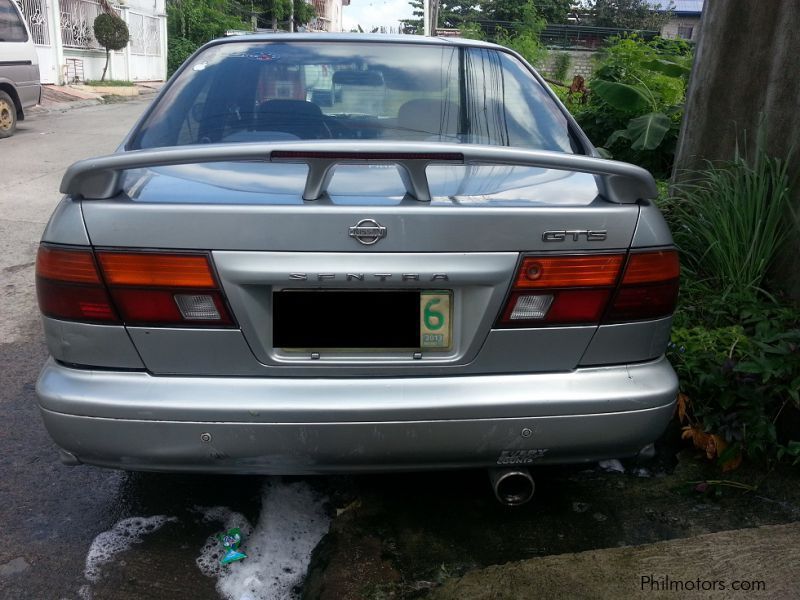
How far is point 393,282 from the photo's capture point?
204 centimetres

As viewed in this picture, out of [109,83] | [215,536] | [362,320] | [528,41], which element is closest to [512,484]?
[362,320]

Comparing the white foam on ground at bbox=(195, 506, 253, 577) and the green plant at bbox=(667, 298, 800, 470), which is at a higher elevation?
the green plant at bbox=(667, 298, 800, 470)

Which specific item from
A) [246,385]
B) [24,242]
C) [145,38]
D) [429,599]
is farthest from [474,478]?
[145,38]

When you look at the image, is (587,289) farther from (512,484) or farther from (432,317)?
(512,484)

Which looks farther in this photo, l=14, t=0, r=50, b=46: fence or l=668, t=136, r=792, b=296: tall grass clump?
l=14, t=0, r=50, b=46: fence

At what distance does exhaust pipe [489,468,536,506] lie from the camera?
2.33 m

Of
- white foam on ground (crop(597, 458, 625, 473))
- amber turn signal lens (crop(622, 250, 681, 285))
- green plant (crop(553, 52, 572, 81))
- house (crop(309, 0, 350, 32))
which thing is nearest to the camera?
amber turn signal lens (crop(622, 250, 681, 285))

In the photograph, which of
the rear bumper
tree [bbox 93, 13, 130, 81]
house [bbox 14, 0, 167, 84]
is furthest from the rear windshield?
tree [bbox 93, 13, 130, 81]

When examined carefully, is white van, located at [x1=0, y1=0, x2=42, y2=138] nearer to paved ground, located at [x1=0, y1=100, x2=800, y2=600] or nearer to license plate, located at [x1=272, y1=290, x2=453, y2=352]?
paved ground, located at [x1=0, y1=100, x2=800, y2=600]

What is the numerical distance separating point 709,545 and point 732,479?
25.5 inches

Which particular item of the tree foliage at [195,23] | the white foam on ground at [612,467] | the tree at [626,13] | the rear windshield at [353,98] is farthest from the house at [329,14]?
the white foam on ground at [612,467]

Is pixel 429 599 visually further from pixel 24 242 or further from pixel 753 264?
pixel 24 242

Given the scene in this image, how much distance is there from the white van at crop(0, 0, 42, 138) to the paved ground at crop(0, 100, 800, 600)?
35.9ft

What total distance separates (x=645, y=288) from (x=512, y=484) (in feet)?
2.37
